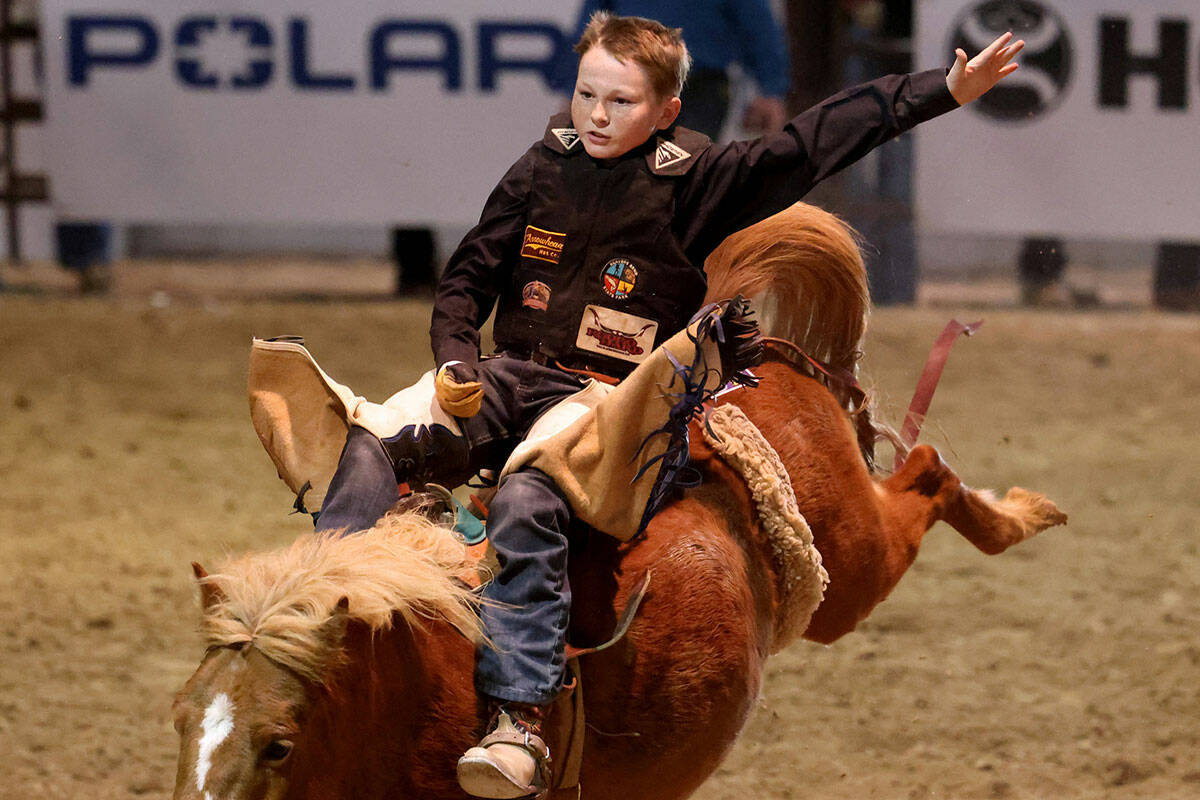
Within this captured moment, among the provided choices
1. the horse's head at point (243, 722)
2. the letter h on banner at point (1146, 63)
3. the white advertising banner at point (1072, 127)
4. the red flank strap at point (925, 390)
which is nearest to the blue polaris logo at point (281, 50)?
the white advertising banner at point (1072, 127)

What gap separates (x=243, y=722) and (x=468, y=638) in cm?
35

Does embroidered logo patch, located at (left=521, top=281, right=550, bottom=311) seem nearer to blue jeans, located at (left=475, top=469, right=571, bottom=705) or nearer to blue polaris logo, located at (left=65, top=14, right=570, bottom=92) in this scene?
blue jeans, located at (left=475, top=469, right=571, bottom=705)

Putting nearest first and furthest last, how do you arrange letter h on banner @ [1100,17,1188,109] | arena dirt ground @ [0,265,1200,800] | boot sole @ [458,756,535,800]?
boot sole @ [458,756,535,800], arena dirt ground @ [0,265,1200,800], letter h on banner @ [1100,17,1188,109]

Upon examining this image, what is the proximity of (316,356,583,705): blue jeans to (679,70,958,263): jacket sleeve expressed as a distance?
0.40 meters

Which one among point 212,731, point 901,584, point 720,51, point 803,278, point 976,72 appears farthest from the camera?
point 720,51

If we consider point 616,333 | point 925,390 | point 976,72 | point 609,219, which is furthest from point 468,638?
point 925,390

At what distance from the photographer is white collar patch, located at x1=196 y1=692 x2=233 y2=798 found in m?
1.66

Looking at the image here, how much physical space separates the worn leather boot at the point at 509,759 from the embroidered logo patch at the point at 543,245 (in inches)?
29.3

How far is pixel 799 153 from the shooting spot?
86.2 inches

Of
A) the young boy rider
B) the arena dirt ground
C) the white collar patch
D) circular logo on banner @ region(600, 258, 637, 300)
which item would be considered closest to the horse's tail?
the arena dirt ground

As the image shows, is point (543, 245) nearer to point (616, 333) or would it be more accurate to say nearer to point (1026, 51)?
point (616, 333)

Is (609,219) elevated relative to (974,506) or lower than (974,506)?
elevated

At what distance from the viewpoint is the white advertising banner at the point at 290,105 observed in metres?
7.57

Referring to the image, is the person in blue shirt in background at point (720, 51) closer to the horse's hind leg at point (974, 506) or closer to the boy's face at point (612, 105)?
the horse's hind leg at point (974, 506)
